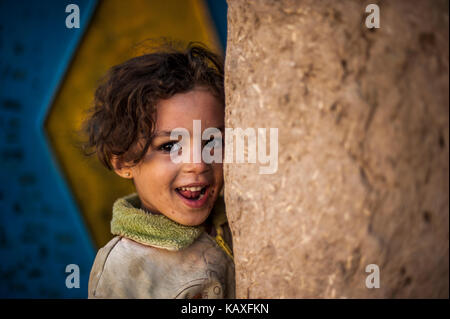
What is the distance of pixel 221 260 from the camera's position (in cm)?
105

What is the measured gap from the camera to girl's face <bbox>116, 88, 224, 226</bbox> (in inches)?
39.8

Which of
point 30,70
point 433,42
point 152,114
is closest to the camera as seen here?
point 433,42

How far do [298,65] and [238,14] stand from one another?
0.22 m

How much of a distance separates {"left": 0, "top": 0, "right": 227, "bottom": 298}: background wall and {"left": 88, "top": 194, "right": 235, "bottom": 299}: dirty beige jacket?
1003 mm

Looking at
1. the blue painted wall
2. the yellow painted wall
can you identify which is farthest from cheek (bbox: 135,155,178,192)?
the blue painted wall

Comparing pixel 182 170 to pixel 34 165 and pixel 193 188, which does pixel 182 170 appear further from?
pixel 34 165

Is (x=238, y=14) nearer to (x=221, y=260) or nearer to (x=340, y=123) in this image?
(x=340, y=123)

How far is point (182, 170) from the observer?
102cm

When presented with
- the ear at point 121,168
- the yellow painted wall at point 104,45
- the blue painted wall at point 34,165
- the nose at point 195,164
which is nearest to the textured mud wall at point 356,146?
the nose at point 195,164

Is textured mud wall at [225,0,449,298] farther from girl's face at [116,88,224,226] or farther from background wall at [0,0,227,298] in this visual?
background wall at [0,0,227,298]

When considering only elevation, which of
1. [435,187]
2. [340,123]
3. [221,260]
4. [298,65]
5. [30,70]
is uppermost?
[30,70]

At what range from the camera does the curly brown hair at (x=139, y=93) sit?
1.04m

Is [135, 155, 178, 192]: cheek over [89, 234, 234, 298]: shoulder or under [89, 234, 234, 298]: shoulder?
over
